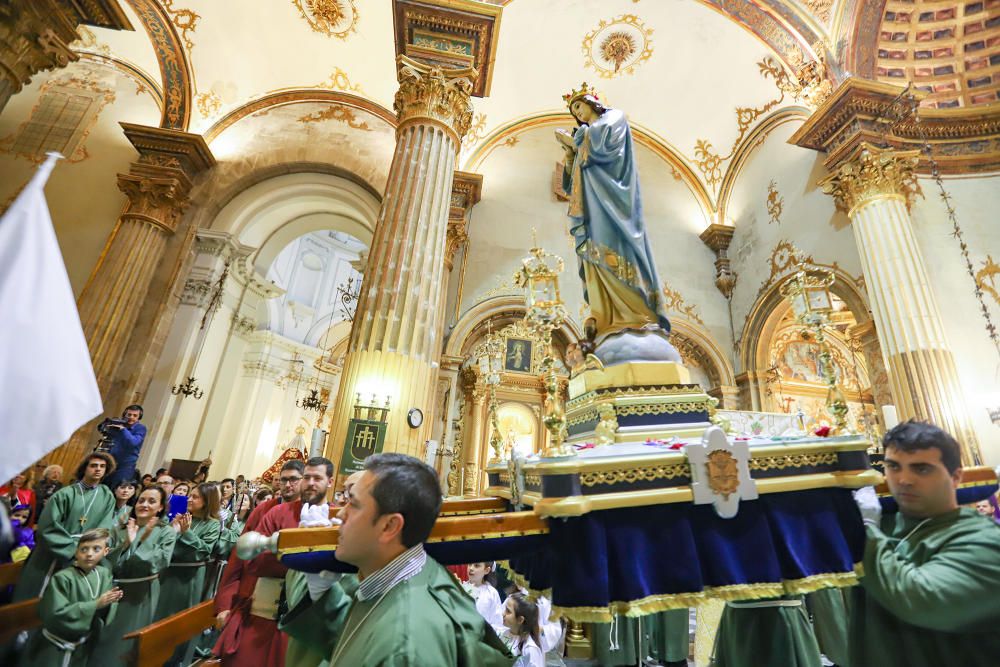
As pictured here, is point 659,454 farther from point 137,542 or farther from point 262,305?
point 262,305

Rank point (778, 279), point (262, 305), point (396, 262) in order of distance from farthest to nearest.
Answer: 1. point (262, 305)
2. point (778, 279)
3. point (396, 262)

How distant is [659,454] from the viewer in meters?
1.59

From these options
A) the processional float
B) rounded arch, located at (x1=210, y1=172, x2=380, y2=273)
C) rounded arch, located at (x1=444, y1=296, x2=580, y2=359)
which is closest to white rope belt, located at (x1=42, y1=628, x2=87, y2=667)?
the processional float

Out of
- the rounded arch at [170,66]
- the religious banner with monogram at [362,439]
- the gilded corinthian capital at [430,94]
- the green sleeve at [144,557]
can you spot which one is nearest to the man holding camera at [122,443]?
the green sleeve at [144,557]

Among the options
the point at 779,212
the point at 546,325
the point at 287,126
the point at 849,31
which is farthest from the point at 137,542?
the point at 849,31

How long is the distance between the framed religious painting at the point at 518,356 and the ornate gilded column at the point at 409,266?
5.18 m

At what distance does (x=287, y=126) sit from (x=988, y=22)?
14102 mm

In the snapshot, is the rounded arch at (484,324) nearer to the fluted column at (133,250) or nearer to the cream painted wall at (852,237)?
the cream painted wall at (852,237)

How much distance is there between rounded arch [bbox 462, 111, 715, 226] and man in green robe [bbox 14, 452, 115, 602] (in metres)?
9.72

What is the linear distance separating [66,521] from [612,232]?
4331mm

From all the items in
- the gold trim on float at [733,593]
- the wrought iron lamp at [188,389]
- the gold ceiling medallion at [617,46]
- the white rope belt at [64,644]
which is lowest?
the white rope belt at [64,644]

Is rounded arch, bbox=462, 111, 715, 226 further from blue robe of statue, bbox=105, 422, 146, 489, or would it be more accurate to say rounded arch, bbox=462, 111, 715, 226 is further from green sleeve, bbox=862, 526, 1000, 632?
green sleeve, bbox=862, 526, 1000, 632

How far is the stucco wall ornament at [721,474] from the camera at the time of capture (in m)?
1.55

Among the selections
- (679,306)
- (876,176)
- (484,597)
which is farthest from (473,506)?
(679,306)
